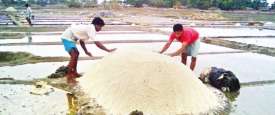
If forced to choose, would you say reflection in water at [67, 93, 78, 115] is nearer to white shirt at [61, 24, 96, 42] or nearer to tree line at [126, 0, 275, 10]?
A: white shirt at [61, 24, 96, 42]

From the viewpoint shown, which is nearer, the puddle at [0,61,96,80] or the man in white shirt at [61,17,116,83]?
the man in white shirt at [61,17,116,83]

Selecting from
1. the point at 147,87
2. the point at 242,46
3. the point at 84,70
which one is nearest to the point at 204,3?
the point at 242,46

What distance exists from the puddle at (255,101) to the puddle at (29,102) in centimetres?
188

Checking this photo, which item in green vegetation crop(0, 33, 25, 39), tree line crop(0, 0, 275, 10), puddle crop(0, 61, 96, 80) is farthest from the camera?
tree line crop(0, 0, 275, 10)

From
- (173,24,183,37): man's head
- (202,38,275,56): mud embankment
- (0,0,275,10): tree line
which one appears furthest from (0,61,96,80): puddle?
(0,0,275,10): tree line

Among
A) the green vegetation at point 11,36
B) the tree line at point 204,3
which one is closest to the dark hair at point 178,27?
the green vegetation at point 11,36

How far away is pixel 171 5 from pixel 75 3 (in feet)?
35.7

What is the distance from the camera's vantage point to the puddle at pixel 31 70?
5809 mm

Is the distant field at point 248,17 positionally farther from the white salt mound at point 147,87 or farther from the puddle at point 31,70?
the white salt mound at point 147,87

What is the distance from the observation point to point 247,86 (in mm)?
5859

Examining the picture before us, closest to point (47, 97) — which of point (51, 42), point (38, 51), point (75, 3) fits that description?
point (38, 51)

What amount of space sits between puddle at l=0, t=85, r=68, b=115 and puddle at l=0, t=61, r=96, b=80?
2.49 ft

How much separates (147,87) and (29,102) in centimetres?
129

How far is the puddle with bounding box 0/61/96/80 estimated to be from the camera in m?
5.81
